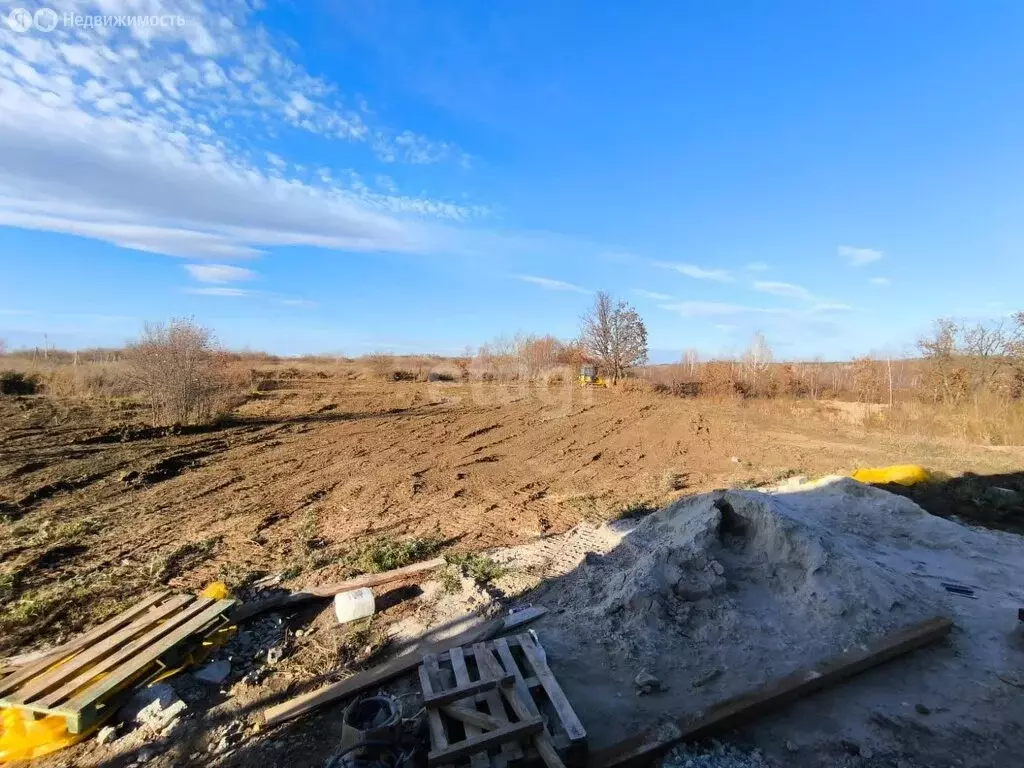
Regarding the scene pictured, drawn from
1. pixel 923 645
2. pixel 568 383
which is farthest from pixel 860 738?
pixel 568 383

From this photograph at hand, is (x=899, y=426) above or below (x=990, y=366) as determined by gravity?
below

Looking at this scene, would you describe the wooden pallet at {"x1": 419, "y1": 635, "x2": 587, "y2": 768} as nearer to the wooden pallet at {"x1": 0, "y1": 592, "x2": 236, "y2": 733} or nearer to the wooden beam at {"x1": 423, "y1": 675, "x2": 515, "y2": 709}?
the wooden beam at {"x1": 423, "y1": 675, "x2": 515, "y2": 709}

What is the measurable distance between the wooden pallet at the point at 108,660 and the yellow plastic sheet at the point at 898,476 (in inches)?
403

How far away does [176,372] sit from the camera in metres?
14.6

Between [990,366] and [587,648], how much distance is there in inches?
795

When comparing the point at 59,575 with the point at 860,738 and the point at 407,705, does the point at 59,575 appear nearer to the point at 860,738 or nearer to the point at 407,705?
the point at 407,705

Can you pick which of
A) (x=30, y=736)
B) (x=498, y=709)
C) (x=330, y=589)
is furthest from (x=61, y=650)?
(x=498, y=709)

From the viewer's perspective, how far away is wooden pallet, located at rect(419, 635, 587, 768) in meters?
2.99

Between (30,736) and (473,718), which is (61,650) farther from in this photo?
(473,718)

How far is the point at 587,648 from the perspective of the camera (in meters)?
4.41

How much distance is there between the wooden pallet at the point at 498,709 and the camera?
2986 mm

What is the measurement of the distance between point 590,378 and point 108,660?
30.0 metres

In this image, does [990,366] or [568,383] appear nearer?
[990,366]

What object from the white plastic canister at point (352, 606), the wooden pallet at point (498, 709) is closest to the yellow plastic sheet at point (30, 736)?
the white plastic canister at point (352, 606)
